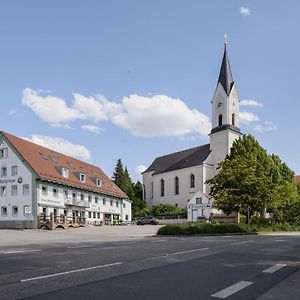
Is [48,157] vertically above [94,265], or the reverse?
[48,157]

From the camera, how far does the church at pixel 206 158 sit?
84.4 meters

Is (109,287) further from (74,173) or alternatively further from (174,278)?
(74,173)

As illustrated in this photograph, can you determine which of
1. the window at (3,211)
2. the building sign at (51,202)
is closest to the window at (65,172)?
the building sign at (51,202)

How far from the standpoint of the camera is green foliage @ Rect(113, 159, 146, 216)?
9399 centimetres

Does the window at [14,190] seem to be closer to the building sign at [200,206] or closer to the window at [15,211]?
the window at [15,211]

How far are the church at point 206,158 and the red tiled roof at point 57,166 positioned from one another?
19014 millimetres

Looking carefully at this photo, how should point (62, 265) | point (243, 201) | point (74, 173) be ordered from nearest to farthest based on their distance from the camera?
point (62, 265), point (243, 201), point (74, 173)

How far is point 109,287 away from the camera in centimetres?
802

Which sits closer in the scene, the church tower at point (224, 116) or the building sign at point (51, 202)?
the building sign at point (51, 202)

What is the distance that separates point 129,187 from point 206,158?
79.8 feet

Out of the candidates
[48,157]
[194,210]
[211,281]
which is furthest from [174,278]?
[194,210]

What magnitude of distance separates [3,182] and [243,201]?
29647 mm

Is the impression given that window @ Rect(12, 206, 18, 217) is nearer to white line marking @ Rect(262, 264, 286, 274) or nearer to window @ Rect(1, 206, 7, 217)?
window @ Rect(1, 206, 7, 217)

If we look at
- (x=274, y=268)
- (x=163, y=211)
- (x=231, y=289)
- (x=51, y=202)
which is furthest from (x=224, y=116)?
(x=231, y=289)
